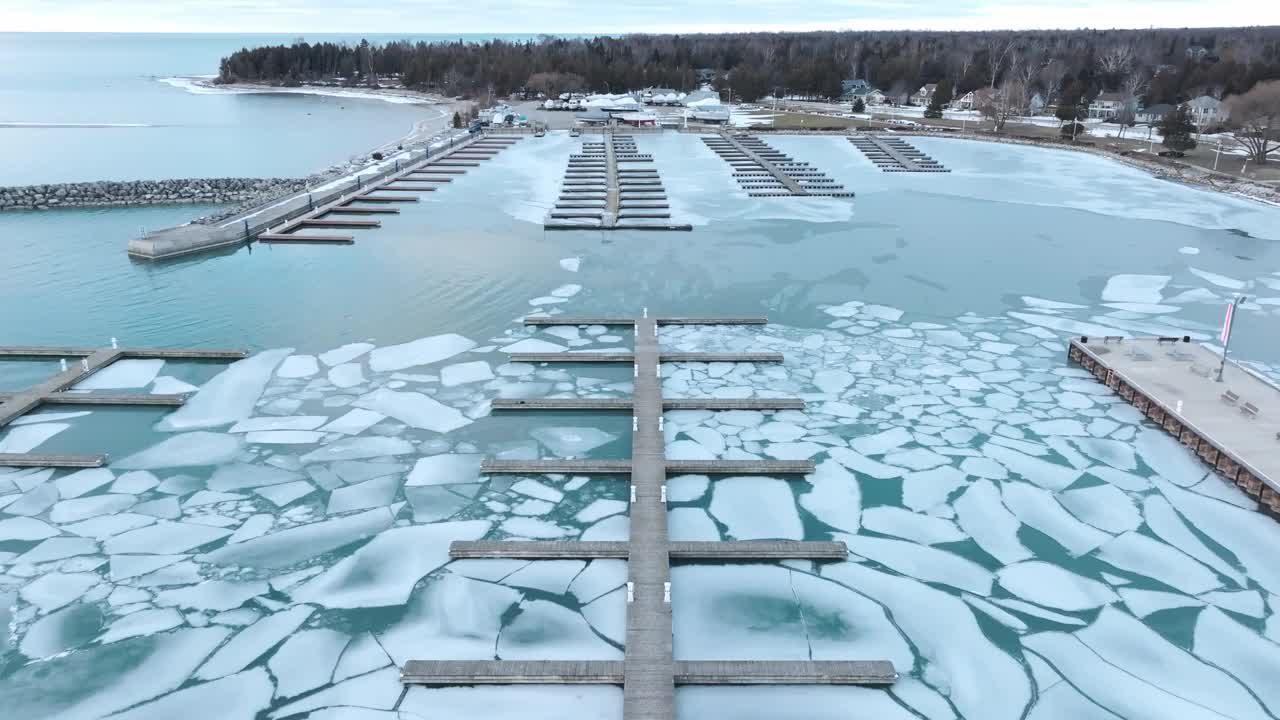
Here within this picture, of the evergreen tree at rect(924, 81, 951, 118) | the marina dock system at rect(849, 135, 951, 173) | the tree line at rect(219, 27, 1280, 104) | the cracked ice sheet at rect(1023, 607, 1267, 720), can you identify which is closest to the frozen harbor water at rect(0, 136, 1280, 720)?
the cracked ice sheet at rect(1023, 607, 1267, 720)

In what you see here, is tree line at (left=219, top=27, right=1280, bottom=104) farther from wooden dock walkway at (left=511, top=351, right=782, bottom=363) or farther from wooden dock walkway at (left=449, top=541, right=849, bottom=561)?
wooden dock walkway at (left=449, top=541, right=849, bottom=561)

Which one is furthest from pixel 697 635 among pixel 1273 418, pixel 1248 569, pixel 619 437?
pixel 1273 418

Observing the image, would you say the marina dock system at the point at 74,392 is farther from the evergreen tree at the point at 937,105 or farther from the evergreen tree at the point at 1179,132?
the evergreen tree at the point at 937,105

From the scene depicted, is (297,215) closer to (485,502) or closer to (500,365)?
(500,365)

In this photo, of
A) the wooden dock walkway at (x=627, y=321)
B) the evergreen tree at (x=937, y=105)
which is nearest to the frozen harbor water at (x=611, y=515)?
the wooden dock walkway at (x=627, y=321)

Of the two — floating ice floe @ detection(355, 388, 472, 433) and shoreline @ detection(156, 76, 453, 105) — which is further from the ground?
shoreline @ detection(156, 76, 453, 105)
